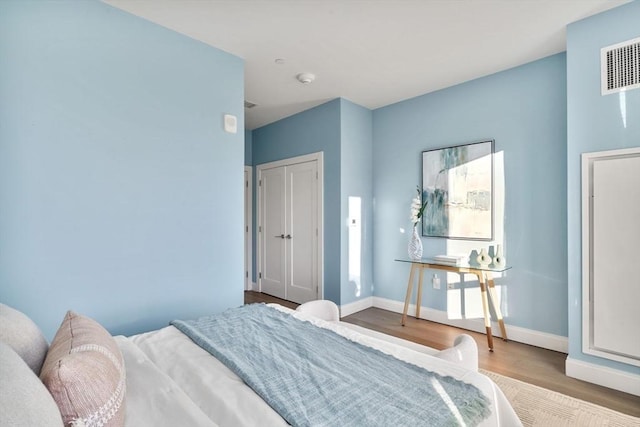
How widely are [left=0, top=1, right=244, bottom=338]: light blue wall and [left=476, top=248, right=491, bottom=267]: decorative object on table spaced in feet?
7.74

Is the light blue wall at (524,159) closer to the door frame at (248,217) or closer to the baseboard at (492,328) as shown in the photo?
the baseboard at (492,328)

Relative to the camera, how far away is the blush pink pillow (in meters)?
0.74

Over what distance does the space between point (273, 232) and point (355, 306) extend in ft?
5.56

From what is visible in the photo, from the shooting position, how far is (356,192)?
157 inches

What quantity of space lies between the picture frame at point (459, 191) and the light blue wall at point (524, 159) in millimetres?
98

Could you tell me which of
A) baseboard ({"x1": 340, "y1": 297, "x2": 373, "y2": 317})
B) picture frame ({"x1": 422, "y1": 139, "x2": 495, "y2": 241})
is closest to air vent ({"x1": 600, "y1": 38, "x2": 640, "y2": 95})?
picture frame ({"x1": 422, "y1": 139, "x2": 495, "y2": 241})

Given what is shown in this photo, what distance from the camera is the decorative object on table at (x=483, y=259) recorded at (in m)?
2.99

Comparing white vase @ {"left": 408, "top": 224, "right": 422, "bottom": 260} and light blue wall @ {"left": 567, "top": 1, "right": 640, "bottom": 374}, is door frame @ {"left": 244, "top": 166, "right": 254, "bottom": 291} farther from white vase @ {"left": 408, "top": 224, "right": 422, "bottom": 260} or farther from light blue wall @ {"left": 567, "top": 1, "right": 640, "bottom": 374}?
light blue wall @ {"left": 567, "top": 1, "right": 640, "bottom": 374}

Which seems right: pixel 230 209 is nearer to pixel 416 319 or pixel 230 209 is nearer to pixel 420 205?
pixel 420 205

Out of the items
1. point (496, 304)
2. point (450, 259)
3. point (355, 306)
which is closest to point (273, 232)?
point (355, 306)

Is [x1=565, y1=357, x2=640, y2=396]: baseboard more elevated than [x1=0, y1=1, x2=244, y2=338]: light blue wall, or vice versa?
[x1=0, y1=1, x2=244, y2=338]: light blue wall

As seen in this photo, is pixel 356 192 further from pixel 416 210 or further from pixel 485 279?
pixel 485 279

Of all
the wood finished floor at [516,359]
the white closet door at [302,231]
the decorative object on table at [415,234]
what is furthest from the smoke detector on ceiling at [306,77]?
the wood finished floor at [516,359]

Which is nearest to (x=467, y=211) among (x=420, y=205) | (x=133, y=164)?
(x=420, y=205)
